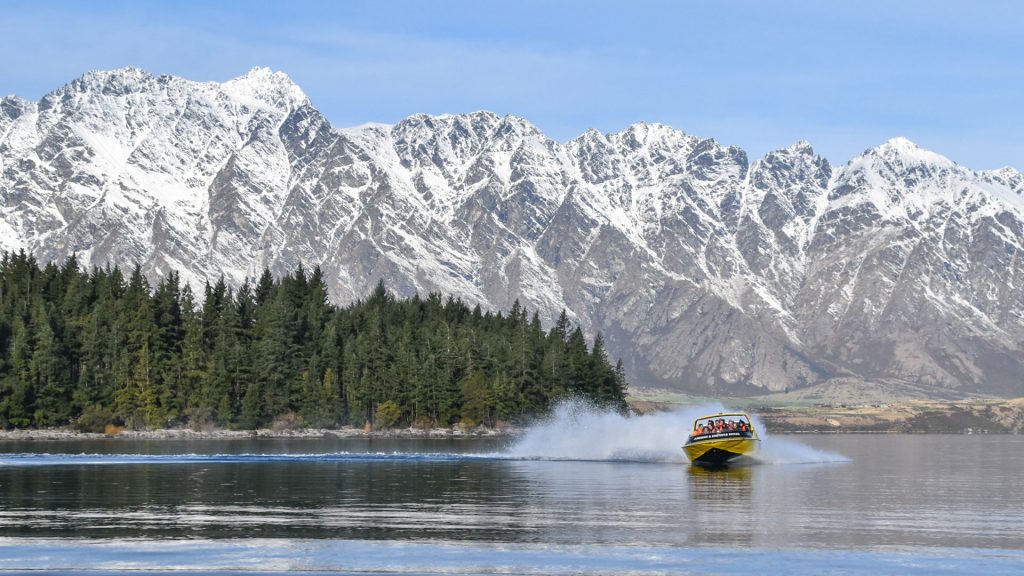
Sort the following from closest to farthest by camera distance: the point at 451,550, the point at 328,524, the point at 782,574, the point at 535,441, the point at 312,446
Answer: the point at 782,574, the point at 451,550, the point at 328,524, the point at 535,441, the point at 312,446

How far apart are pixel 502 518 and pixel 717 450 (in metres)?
53.1

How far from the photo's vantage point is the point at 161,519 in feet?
270

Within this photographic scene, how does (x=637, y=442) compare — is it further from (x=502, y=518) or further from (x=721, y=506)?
(x=502, y=518)

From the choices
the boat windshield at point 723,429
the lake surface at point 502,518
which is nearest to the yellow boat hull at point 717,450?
the boat windshield at point 723,429

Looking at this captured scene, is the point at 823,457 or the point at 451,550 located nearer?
the point at 451,550

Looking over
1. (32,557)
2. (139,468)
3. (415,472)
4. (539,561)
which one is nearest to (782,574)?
(539,561)

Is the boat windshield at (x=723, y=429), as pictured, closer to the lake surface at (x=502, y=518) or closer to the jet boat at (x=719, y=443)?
the jet boat at (x=719, y=443)

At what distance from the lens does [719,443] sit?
13312cm

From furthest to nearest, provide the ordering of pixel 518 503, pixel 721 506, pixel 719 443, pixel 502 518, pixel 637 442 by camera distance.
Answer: pixel 637 442, pixel 719 443, pixel 518 503, pixel 721 506, pixel 502 518

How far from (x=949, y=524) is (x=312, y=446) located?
128 m

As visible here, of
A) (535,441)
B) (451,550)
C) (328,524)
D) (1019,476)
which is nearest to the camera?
(451,550)

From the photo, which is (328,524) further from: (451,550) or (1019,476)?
(1019,476)

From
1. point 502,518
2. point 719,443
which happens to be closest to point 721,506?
point 502,518

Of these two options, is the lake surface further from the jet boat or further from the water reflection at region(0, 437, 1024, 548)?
the jet boat
